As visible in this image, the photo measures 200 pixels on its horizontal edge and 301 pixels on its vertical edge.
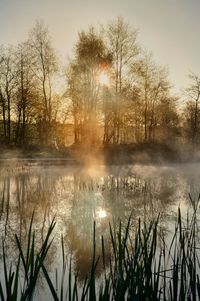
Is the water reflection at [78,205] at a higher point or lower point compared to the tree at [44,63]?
lower

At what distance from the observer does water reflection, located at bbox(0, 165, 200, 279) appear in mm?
5441

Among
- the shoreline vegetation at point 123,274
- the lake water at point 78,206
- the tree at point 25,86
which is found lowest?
the lake water at point 78,206

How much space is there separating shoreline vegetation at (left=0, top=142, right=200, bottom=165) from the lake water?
919cm

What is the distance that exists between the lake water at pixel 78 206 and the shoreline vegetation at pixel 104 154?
9.19m

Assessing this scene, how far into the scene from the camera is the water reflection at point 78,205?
5.44 meters

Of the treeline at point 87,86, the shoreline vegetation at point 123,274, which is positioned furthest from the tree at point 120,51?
the shoreline vegetation at point 123,274

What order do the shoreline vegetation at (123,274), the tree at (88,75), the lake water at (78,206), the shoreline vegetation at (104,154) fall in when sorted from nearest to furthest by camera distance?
the shoreline vegetation at (123,274) → the lake water at (78,206) → the shoreline vegetation at (104,154) → the tree at (88,75)

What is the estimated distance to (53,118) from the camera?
32.5 metres

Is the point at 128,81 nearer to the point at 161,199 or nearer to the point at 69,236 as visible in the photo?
the point at 161,199

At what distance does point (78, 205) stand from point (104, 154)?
16252 mm

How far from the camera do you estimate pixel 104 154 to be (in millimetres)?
24562

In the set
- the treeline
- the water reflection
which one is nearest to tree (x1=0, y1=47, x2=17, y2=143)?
the treeline

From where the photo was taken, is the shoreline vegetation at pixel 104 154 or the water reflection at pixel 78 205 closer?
the water reflection at pixel 78 205

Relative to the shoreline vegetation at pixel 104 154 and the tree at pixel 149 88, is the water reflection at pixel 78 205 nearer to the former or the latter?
the shoreline vegetation at pixel 104 154
